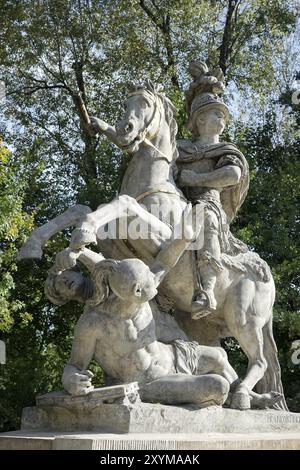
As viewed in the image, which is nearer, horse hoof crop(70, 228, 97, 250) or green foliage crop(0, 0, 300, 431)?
horse hoof crop(70, 228, 97, 250)

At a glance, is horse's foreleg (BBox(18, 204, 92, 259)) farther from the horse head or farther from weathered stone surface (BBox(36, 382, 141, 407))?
weathered stone surface (BBox(36, 382, 141, 407))

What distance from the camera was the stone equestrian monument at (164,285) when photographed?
16.5 ft

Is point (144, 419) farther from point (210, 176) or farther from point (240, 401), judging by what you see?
point (210, 176)

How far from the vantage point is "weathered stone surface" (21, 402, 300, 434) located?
4.69 m

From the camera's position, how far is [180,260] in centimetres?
587

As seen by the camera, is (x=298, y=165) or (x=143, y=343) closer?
(x=143, y=343)

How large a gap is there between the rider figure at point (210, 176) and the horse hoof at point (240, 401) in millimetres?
633

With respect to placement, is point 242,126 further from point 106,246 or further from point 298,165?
point 106,246

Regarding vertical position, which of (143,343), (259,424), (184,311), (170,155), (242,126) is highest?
(242,126)

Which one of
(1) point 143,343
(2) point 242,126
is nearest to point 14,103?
(2) point 242,126

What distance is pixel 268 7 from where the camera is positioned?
18281 mm

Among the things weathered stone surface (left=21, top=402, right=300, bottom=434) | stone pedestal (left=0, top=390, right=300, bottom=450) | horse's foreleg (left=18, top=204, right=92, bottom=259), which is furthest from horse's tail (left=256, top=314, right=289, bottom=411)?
horse's foreleg (left=18, top=204, right=92, bottom=259)

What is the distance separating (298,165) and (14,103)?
6.89m
